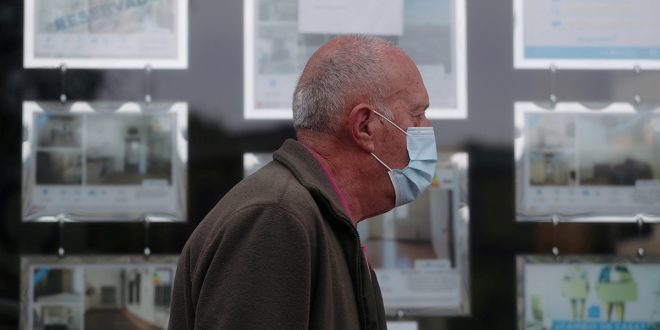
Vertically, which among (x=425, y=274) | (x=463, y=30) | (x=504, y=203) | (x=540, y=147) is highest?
(x=463, y=30)

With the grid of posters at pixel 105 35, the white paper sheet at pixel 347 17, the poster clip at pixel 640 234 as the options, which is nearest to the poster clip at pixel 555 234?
the poster clip at pixel 640 234

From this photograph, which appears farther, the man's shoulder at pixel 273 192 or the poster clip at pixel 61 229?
the poster clip at pixel 61 229

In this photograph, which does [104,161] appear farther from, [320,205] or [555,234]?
[555,234]

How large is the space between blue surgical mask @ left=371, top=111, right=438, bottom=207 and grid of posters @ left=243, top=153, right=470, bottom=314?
776 mm

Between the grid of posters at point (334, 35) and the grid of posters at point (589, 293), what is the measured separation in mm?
633

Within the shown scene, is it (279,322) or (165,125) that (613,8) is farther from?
(279,322)

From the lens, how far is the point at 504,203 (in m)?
2.95

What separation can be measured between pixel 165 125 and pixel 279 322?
1.42 metres

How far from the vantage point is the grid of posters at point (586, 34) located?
9.84 ft

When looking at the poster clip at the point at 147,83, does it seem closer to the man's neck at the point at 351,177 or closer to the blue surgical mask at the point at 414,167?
the man's neck at the point at 351,177

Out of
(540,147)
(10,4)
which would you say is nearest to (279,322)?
(540,147)

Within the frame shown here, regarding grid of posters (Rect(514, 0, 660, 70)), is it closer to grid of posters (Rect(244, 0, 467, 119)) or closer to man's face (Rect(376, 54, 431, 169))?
grid of posters (Rect(244, 0, 467, 119))

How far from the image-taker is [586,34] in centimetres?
301

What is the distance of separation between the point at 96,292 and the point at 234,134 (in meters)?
0.73
